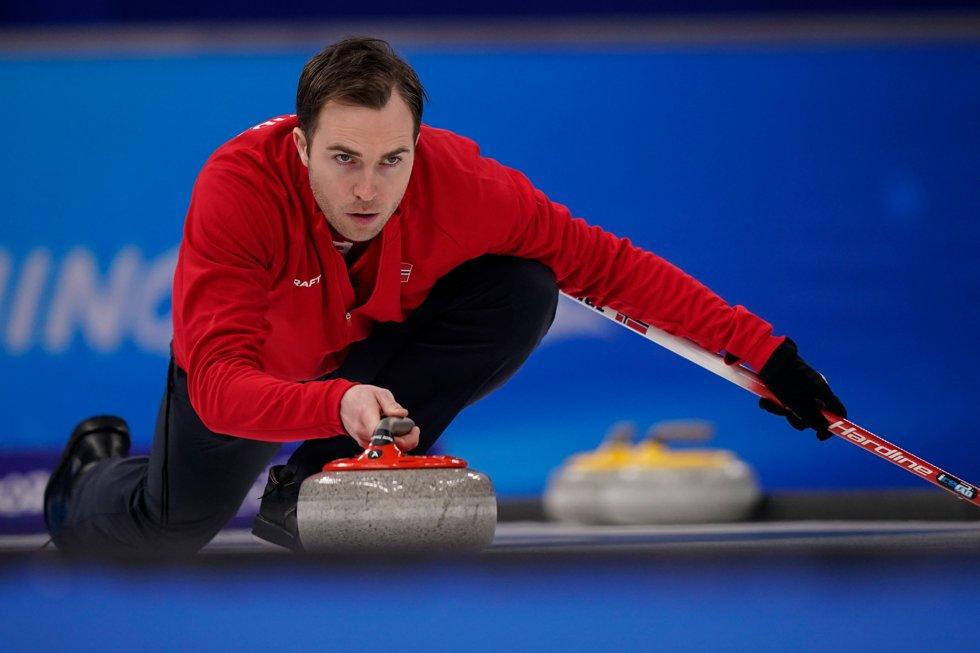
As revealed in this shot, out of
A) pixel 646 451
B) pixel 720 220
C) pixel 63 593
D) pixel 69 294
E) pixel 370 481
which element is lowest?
pixel 63 593

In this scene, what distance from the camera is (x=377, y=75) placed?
181cm

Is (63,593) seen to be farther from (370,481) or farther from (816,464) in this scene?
(816,464)

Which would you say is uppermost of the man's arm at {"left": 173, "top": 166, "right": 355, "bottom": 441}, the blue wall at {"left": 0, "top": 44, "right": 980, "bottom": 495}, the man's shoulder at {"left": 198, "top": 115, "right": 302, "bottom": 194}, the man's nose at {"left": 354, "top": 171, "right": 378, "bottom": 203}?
the blue wall at {"left": 0, "top": 44, "right": 980, "bottom": 495}

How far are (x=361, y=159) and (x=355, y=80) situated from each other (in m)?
0.11

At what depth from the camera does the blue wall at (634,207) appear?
15.2 feet

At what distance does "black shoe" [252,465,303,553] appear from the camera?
6.53 ft

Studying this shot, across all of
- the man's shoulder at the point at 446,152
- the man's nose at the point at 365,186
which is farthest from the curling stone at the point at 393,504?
the man's shoulder at the point at 446,152

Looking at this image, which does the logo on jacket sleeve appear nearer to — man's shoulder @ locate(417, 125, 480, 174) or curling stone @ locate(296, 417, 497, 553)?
man's shoulder @ locate(417, 125, 480, 174)

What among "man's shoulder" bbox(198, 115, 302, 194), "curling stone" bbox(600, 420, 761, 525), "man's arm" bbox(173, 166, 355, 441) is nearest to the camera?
"man's arm" bbox(173, 166, 355, 441)

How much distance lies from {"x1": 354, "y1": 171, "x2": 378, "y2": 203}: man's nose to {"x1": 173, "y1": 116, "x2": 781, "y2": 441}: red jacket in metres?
0.14

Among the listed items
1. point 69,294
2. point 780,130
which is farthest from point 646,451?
point 69,294

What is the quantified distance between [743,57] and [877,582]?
154 inches

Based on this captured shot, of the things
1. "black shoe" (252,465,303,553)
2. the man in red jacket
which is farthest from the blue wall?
"black shoe" (252,465,303,553)

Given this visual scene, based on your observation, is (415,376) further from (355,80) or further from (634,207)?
(634,207)
